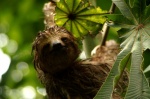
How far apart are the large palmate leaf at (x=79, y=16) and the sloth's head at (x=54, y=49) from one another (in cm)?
5

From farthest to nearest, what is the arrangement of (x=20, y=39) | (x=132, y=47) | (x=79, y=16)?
(x=20, y=39) < (x=79, y=16) < (x=132, y=47)

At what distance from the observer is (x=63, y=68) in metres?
2.38

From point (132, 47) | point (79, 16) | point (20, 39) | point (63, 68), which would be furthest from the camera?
point (20, 39)

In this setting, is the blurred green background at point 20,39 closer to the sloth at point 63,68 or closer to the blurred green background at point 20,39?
the blurred green background at point 20,39

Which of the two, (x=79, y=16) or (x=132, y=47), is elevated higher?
(x=79, y=16)

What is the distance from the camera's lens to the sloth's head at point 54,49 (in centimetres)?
228

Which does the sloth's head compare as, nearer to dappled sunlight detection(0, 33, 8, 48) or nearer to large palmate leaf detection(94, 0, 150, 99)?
large palmate leaf detection(94, 0, 150, 99)

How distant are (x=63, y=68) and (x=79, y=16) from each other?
1.06 feet

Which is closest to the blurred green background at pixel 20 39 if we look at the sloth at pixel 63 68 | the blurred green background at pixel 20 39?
the blurred green background at pixel 20 39

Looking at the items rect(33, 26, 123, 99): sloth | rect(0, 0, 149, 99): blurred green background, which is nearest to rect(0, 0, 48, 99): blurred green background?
rect(0, 0, 149, 99): blurred green background

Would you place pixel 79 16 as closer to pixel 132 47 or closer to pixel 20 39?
pixel 132 47

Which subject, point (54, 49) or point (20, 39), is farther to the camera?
point (20, 39)

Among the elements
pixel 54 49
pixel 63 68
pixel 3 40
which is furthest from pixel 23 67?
pixel 54 49

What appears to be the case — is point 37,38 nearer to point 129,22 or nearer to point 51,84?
point 51,84
